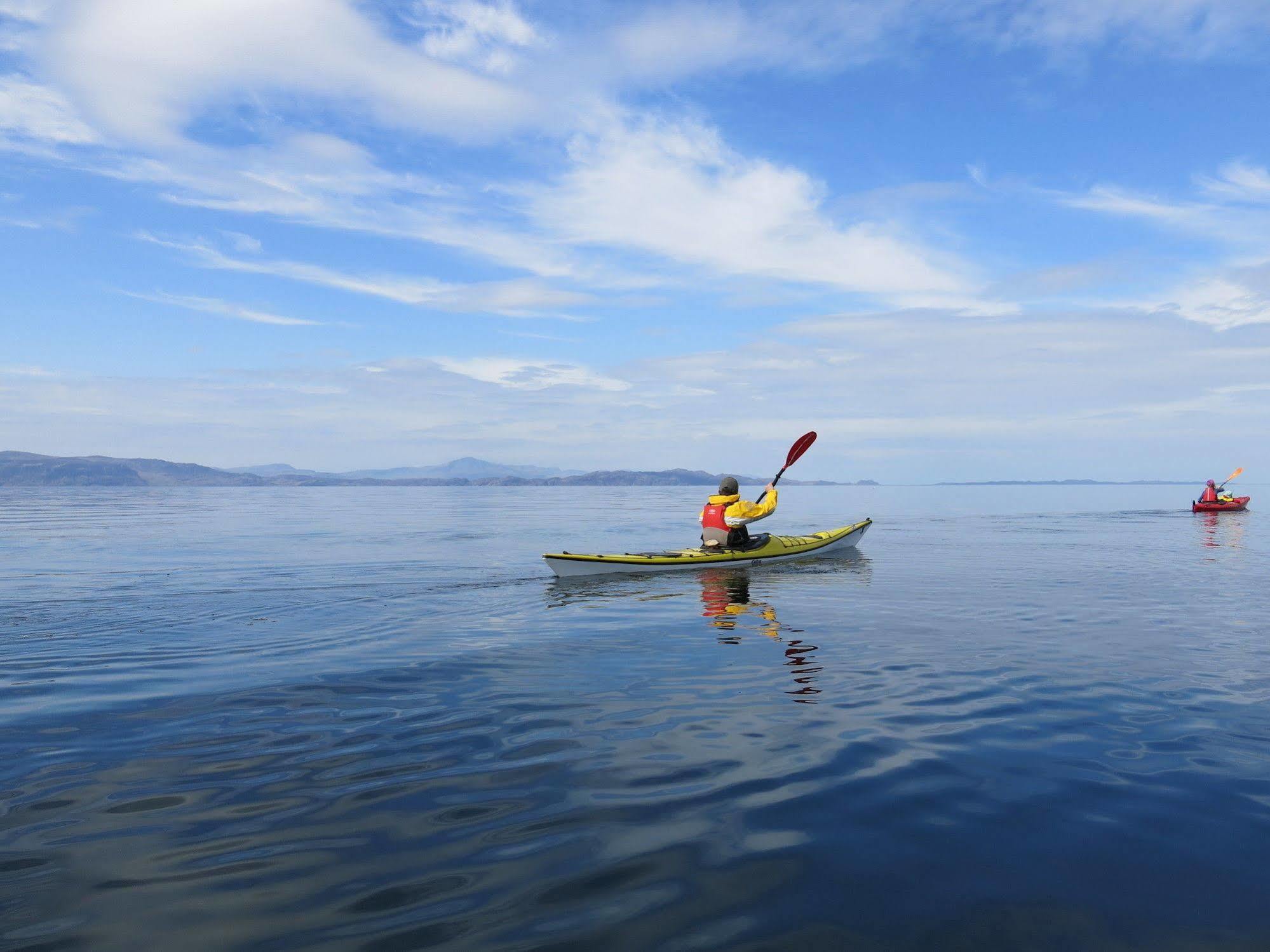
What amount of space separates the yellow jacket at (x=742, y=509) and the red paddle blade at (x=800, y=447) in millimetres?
4013

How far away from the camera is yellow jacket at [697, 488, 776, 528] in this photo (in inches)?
742

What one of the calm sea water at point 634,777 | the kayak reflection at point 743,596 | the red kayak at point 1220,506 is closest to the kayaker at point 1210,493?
the red kayak at point 1220,506

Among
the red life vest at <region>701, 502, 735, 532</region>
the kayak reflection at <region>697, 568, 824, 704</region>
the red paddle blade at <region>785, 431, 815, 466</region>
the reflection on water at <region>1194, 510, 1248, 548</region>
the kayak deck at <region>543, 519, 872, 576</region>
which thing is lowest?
the kayak reflection at <region>697, 568, 824, 704</region>

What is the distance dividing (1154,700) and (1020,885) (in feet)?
16.3

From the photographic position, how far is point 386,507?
7000 cm

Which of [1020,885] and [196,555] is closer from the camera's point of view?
[1020,885]

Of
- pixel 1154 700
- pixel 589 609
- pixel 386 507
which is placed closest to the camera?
pixel 1154 700

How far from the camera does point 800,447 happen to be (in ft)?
76.7

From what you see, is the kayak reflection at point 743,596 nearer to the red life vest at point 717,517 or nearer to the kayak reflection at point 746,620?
the kayak reflection at point 746,620

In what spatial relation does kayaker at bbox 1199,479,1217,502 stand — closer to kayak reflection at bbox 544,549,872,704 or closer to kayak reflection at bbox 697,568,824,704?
kayak reflection at bbox 544,549,872,704

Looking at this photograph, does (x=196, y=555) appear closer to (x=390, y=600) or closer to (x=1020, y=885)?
(x=390, y=600)

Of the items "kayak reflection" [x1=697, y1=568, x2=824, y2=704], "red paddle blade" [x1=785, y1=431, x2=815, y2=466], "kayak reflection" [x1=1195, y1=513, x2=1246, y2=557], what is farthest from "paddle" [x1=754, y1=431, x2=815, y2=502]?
"kayak reflection" [x1=1195, y1=513, x2=1246, y2=557]

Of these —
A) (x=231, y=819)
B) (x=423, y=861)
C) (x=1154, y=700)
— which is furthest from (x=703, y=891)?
(x=1154, y=700)

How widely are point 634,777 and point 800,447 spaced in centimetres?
1875
